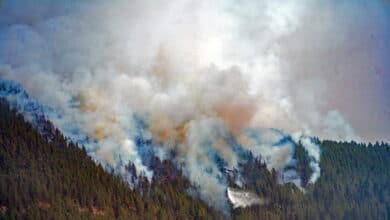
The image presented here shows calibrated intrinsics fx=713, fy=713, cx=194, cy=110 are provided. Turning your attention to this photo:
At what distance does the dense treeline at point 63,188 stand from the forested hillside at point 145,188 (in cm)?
11

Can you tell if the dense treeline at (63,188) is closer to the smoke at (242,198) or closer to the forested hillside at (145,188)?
the forested hillside at (145,188)

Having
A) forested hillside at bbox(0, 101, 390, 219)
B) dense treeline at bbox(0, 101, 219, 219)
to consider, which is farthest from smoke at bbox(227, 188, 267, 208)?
dense treeline at bbox(0, 101, 219, 219)

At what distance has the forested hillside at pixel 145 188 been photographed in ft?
273

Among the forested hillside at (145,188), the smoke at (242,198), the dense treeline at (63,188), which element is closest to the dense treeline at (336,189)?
the forested hillside at (145,188)

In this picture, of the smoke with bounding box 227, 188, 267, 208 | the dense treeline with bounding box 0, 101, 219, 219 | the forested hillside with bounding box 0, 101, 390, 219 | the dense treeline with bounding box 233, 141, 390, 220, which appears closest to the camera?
the dense treeline with bounding box 0, 101, 219, 219

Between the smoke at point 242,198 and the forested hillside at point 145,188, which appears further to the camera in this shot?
the smoke at point 242,198

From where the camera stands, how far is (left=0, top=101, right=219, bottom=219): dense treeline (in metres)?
81.1

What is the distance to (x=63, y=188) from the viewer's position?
87.1m

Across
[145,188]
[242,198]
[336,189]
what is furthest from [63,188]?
[336,189]

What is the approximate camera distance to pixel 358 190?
378ft

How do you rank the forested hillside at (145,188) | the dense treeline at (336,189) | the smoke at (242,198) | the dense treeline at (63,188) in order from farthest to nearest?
the smoke at (242,198) < the dense treeline at (336,189) < the forested hillside at (145,188) < the dense treeline at (63,188)

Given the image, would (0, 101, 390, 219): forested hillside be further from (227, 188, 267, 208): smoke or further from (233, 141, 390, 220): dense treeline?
(227, 188, 267, 208): smoke

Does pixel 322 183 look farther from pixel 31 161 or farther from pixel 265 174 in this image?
pixel 31 161

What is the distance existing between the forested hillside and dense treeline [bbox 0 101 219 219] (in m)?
0.11
